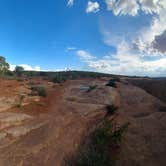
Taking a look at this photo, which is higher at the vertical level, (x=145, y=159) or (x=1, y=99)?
(x=1, y=99)

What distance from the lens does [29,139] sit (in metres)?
7.19

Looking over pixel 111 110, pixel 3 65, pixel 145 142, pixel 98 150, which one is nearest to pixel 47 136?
pixel 98 150

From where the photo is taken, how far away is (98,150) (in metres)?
6.06

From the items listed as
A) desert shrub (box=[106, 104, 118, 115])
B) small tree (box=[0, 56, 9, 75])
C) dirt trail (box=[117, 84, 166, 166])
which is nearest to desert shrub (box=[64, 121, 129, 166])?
dirt trail (box=[117, 84, 166, 166])

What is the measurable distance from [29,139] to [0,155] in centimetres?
137

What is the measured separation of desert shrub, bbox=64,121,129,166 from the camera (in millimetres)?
5500

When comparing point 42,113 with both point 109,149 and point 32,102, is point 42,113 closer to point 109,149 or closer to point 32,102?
point 32,102

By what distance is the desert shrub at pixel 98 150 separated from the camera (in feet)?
18.0

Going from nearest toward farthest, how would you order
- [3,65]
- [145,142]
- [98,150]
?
[98,150]
[145,142]
[3,65]

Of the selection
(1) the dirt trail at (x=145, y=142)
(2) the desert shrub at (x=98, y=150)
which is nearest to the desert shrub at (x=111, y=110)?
(1) the dirt trail at (x=145, y=142)

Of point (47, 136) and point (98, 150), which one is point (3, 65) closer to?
point (47, 136)

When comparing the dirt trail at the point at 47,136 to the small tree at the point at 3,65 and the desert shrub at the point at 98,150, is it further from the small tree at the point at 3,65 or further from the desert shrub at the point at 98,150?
the small tree at the point at 3,65

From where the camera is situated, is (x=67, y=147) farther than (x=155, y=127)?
No

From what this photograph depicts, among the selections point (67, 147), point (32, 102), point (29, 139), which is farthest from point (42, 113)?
point (67, 147)
